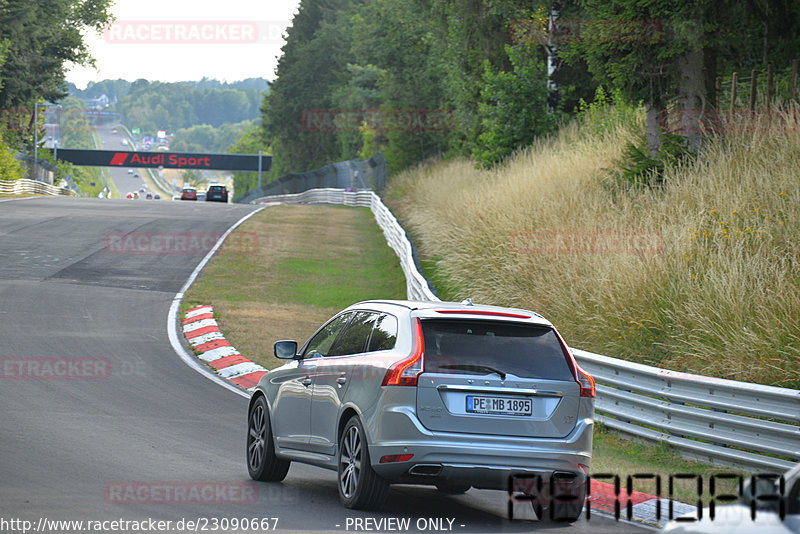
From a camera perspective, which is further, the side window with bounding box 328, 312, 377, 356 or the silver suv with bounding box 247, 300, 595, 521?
the side window with bounding box 328, 312, 377, 356

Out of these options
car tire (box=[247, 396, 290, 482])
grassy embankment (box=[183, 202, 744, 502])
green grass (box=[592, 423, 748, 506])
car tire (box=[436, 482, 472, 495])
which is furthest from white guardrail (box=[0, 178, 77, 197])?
car tire (box=[436, 482, 472, 495])

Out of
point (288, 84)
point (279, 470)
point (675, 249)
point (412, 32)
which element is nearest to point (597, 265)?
point (675, 249)

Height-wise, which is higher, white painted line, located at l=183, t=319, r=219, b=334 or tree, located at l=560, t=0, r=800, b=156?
tree, located at l=560, t=0, r=800, b=156

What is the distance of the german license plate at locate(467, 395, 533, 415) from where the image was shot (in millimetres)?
7246

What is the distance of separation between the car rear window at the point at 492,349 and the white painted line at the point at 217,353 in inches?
396

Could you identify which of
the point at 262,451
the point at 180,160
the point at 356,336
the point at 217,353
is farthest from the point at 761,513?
the point at 180,160

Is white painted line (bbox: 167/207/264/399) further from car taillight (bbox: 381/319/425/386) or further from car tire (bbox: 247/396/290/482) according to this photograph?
car taillight (bbox: 381/319/425/386)

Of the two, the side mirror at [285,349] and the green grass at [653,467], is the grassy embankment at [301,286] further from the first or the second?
the side mirror at [285,349]

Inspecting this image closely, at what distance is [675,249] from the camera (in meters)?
13.0

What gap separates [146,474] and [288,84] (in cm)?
9735

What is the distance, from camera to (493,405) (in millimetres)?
7250

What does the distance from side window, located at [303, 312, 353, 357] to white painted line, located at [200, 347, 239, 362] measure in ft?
26.3

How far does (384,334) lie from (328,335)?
1348mm

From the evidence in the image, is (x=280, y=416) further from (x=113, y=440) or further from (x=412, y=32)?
(x=412, y=32)
